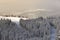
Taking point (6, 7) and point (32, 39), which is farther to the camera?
point (6, 7)

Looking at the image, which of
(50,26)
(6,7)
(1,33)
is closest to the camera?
(1,33)

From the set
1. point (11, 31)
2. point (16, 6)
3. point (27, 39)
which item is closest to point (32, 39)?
point (27, 39)

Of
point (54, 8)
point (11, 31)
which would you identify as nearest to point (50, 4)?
point (54, 8)

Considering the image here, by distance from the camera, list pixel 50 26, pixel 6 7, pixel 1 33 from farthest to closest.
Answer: pixel 6 7, pixel 50 26, pixel 1 33

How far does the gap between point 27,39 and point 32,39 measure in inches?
3.0

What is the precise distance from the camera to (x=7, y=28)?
1.85 metres

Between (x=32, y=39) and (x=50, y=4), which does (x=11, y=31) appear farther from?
(x=50, y=4)

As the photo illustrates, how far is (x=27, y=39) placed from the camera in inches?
73.4

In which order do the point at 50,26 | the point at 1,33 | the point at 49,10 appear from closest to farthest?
the point at 1,33 → the point at 50,26 → the point at 49,10

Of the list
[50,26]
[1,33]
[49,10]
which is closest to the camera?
[1,33]

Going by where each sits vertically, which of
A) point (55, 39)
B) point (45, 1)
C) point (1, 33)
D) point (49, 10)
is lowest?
point (55, 39)

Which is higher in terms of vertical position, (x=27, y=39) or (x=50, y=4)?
(x=50, y=4)

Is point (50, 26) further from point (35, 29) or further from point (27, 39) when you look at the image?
point (27, 39)

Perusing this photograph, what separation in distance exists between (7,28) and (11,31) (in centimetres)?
8
